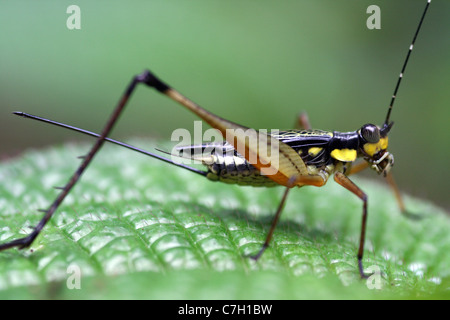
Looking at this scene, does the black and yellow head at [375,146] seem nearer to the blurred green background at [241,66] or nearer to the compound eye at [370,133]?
the compound eye at [370,133]

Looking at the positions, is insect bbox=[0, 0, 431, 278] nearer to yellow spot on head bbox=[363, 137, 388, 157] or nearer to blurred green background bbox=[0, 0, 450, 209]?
yellow spot on head bbox=[363, 137, 388, 157]

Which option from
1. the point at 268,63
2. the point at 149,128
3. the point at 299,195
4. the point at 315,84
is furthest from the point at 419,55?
the point at 149,128

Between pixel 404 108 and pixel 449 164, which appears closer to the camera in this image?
pixel 449 164

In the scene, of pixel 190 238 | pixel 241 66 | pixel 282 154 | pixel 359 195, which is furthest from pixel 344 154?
pixel 241 66

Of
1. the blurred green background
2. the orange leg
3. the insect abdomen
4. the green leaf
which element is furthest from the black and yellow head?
the blurred green background

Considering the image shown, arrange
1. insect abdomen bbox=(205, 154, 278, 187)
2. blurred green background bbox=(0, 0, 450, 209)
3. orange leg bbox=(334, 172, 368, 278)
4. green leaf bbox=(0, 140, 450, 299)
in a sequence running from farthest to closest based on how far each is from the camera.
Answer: blurred green background bbox=(0, 0, 450, 209)
insect abdomen bbox=(205, 154, 278, 187)
orange leg bbox=(334, 172, 368, 278)
green leaf bbox=(0, 140, 450, 299)

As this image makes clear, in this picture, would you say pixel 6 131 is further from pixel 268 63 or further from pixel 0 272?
pixel 0 272

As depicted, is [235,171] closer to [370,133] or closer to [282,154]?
[282,154]
